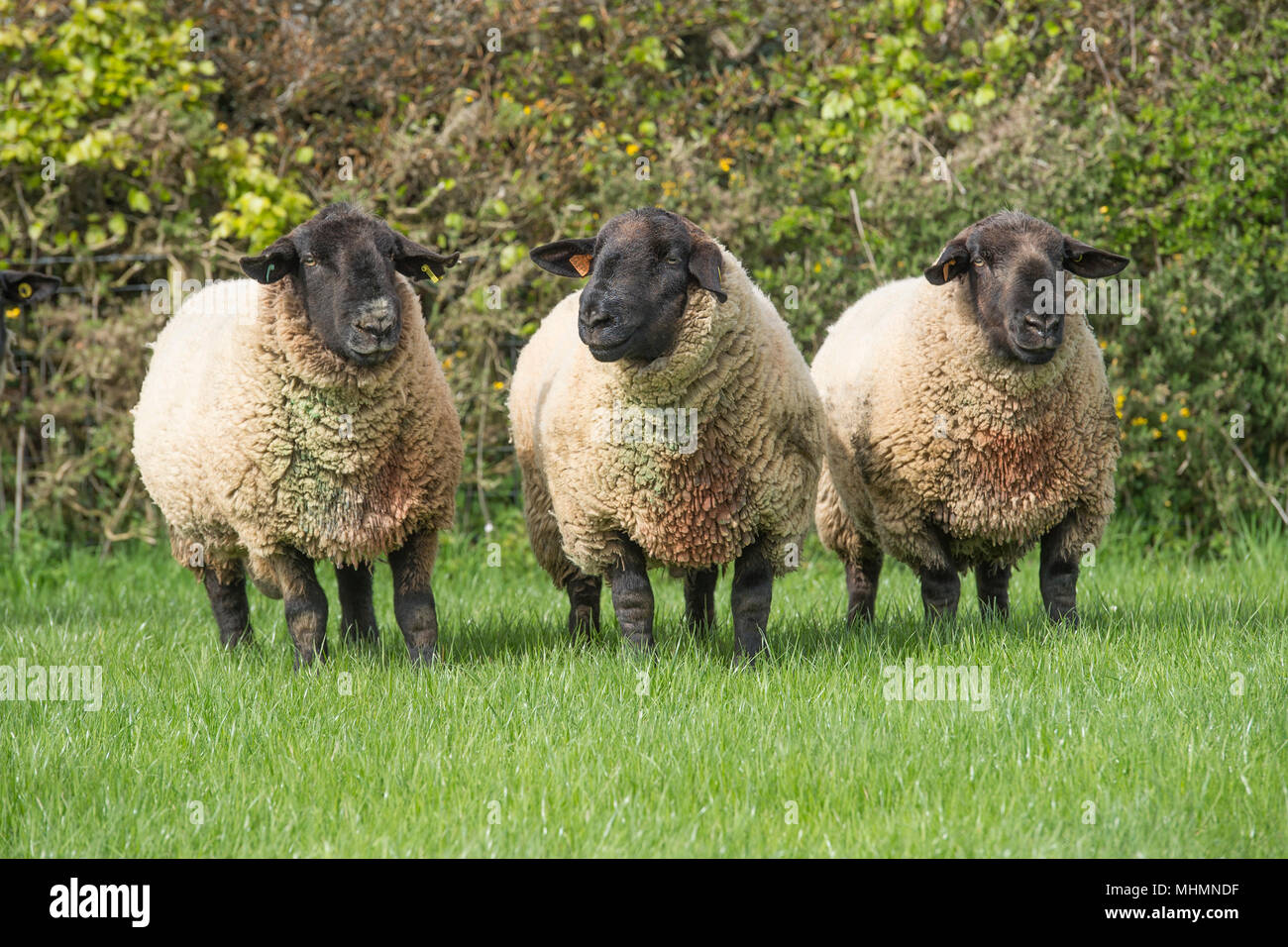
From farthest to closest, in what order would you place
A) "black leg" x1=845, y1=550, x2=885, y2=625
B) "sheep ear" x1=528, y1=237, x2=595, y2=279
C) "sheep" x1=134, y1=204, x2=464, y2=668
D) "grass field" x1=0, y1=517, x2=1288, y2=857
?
1. "black leg" x1=845, y1=550, x2=885, y2=625
2. "sheep ear" x1=528, y1=237, x2=595, y2=279
3. "sheep" x1=134, y1=204, x2=464, y2=668
4. "grass field" x1=0, y1=517, x2=1288, y2=857

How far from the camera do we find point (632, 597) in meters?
5.01

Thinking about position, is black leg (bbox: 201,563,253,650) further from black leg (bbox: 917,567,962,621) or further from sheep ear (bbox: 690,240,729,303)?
black leg (bbox: 917,567,962,621)

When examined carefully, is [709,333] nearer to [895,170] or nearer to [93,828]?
[93,828]

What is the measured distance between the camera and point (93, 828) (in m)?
3.27

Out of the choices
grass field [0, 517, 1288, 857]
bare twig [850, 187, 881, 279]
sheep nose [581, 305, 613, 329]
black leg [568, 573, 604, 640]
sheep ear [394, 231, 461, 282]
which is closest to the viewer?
grass field [0, 517, 1288, 857]

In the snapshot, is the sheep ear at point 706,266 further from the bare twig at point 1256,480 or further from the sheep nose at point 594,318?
the bare twig at point 1256,480

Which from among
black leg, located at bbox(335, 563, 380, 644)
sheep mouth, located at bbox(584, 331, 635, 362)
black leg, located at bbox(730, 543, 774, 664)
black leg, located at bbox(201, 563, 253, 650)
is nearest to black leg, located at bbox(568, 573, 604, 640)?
black leg, located at bbox(335, 563, 380, 644)

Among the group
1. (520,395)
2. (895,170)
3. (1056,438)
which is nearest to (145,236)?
(520,395)

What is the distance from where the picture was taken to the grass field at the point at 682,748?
10.4ft

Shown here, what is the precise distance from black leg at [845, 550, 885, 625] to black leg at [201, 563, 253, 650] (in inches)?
107

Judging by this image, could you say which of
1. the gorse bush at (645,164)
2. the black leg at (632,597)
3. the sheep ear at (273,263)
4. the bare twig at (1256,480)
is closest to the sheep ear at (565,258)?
the sheep ear at (273,263)

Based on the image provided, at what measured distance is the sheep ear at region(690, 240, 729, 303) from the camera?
4720mm

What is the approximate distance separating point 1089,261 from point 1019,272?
0.43 meters

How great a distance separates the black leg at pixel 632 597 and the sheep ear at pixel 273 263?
1630 millimetres
